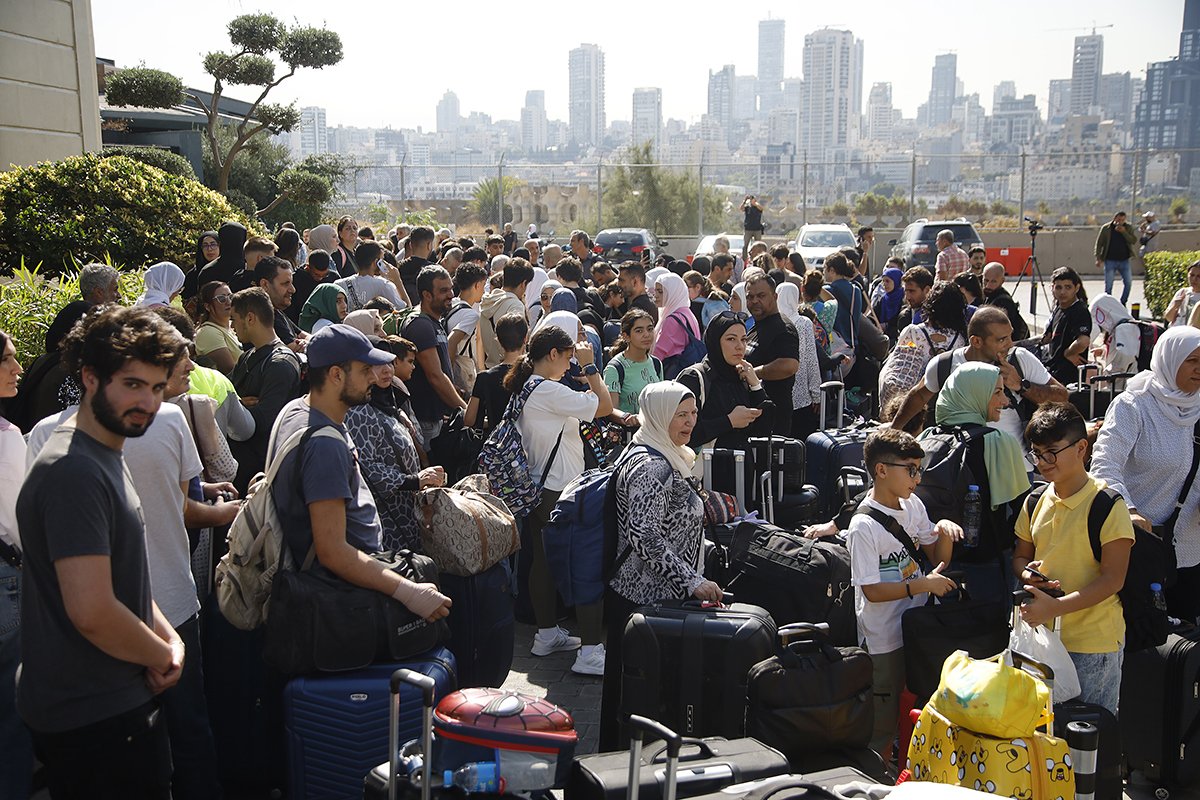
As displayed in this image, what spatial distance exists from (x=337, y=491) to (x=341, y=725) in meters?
0.84

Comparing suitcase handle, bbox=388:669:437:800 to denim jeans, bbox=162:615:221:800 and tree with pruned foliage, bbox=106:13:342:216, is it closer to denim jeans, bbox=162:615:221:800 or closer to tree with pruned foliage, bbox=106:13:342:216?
denim jeans, bbox=162:615:221:800

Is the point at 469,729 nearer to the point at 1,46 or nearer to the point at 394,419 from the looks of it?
the point at 394,419

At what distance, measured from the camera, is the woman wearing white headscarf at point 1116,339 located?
8.52 m

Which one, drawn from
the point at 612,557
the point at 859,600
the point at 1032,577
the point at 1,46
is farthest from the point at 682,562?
the point at 1,46

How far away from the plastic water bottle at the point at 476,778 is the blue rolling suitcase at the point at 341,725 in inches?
32.1

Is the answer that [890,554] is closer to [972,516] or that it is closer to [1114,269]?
[972,516]

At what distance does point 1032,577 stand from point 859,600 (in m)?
0.77

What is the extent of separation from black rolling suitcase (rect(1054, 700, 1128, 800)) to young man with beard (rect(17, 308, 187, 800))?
3.07 metres

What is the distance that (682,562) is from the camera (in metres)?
4.44

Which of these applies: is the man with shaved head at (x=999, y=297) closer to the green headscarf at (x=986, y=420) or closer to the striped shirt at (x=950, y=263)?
the striped shirt at (x=950, y=263)

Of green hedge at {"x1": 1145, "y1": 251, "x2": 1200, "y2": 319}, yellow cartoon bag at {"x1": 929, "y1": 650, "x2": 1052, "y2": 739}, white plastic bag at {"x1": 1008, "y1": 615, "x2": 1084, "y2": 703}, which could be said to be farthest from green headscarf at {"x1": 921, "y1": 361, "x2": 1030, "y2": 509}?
green hedge at {"x1": 1145, "y1": 251, "x2": 1200, "y2": 319}

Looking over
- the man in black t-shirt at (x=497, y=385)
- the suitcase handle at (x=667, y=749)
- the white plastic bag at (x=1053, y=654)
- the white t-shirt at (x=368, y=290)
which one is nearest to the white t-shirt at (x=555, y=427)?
the man in black t-shirt at (x=497, y=385)

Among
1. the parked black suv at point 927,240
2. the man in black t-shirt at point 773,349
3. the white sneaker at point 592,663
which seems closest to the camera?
the white sneaker at point 592,663

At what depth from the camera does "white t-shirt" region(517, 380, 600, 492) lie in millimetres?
5637
